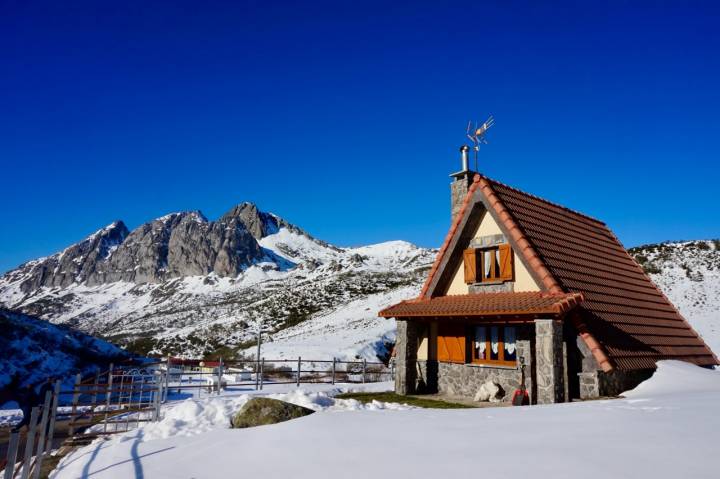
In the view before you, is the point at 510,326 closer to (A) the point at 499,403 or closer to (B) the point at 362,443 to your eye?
(A) the point at 499,403

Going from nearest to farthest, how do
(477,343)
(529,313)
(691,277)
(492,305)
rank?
(529,313) → (492,305) → (477,343) → (691,277)

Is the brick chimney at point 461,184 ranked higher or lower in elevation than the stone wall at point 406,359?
higher

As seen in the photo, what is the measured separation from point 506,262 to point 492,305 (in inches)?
73.7

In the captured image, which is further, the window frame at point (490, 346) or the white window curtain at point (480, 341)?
the white window curtain at point (480, 341)

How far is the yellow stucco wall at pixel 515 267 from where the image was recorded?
45.7ft

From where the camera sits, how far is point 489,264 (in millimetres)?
14898

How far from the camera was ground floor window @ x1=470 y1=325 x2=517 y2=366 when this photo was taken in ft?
44.7

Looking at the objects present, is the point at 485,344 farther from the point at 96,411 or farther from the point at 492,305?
the point at 96,411

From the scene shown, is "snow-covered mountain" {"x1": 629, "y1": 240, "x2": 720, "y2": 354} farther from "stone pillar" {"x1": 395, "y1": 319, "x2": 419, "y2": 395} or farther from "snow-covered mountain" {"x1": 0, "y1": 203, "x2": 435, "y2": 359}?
"snow-covered mountain" {"x1": 0, "y1": 203, "x2": 435, "y2": 359}

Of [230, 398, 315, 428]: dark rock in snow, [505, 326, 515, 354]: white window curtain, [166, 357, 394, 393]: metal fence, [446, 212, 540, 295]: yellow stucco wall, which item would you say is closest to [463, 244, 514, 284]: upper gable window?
[446, 212, 540, 295]: yellow stucco wall

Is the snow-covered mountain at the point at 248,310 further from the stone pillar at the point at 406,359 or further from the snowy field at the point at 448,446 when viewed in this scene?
the snowy field at the point at 448,446

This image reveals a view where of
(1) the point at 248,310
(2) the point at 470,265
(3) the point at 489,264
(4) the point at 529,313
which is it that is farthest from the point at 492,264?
(1) the point at 248,310

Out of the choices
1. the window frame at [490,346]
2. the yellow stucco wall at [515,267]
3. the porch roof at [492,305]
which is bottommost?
the window frame at [490,346]

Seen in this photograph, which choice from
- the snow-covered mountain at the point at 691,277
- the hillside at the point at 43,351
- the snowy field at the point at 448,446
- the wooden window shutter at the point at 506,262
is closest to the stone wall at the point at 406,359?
the wooden window shutter at the point at 506,262
